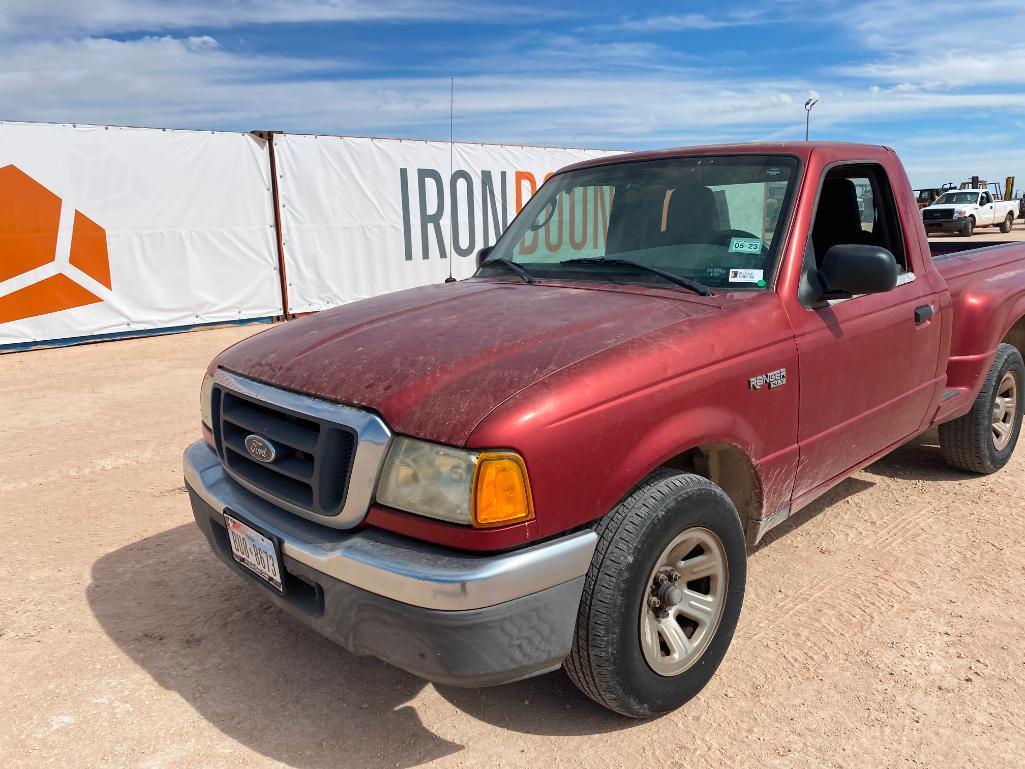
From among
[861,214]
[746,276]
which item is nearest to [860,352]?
[746,276]

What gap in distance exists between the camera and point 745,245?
311cm

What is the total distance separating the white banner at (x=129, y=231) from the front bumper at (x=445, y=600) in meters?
9.58

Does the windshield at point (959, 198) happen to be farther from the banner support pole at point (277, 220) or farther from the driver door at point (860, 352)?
the driver door at point (860, 352)

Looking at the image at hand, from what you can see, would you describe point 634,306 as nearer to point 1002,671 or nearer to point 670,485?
point 670,485

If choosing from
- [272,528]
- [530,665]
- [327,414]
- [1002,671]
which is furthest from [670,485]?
[1002,671]

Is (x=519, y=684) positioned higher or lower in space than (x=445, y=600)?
lower

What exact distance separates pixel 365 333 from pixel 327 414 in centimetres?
57

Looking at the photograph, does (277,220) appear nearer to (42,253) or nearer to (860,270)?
(42,253)

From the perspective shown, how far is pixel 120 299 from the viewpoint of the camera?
10.7 metres

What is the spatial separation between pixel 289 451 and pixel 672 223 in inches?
73.9

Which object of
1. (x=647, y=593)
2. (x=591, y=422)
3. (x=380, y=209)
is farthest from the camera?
(x=380, y=209)

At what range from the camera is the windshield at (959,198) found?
88.1ft

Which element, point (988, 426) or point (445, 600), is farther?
point (988, 426)

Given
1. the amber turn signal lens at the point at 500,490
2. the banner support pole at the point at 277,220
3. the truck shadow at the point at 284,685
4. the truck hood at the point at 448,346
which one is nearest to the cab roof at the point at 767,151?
the truck hood at the point at 448,346
